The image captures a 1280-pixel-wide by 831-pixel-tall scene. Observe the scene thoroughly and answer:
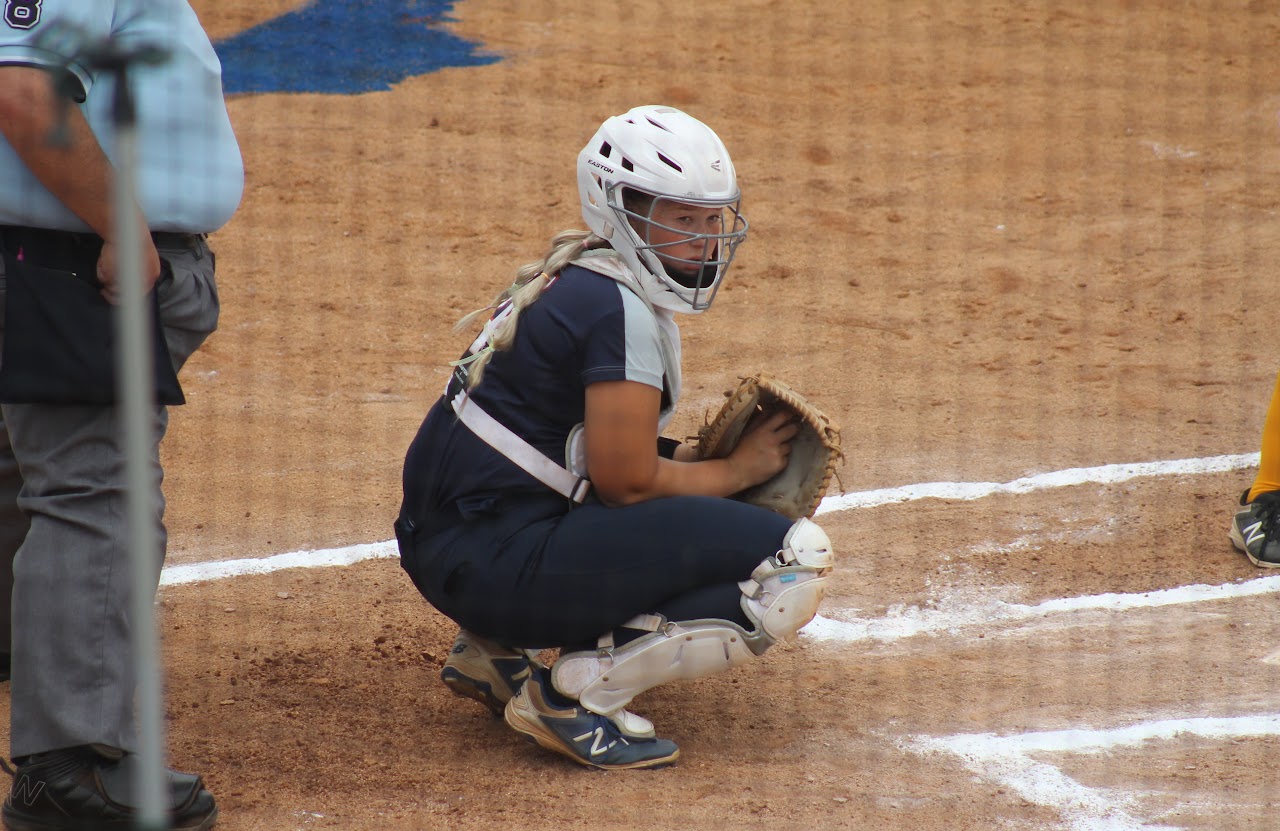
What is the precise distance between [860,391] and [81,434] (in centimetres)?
344

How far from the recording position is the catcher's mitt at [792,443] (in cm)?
300

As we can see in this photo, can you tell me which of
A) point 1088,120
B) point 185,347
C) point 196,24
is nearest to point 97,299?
point 185,347

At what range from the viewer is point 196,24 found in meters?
2.66

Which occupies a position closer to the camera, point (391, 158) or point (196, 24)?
point (196, 24)

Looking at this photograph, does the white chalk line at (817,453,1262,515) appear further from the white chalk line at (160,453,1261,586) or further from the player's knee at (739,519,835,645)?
the player's knee at (739,519,835,645)

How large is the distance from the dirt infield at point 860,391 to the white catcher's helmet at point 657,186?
3.23ft

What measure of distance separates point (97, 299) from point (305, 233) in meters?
4.76

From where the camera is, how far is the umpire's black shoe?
2.49 metres

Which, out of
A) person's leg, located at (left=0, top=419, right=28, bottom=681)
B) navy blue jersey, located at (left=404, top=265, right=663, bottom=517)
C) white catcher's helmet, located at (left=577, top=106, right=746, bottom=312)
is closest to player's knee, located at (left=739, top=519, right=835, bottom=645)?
navy blue jersey, located at (left=404, top=265, right=663, bottom=517)

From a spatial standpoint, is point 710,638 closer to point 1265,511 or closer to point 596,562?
point 596,562

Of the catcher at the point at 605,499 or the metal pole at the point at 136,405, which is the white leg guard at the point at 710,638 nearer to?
the catcher at the point at 605,499

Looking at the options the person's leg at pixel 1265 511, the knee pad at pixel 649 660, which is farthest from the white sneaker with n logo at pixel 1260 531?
the knee pad at pixel 649 660

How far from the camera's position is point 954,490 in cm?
443

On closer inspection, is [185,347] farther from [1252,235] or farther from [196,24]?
[1252,235]
